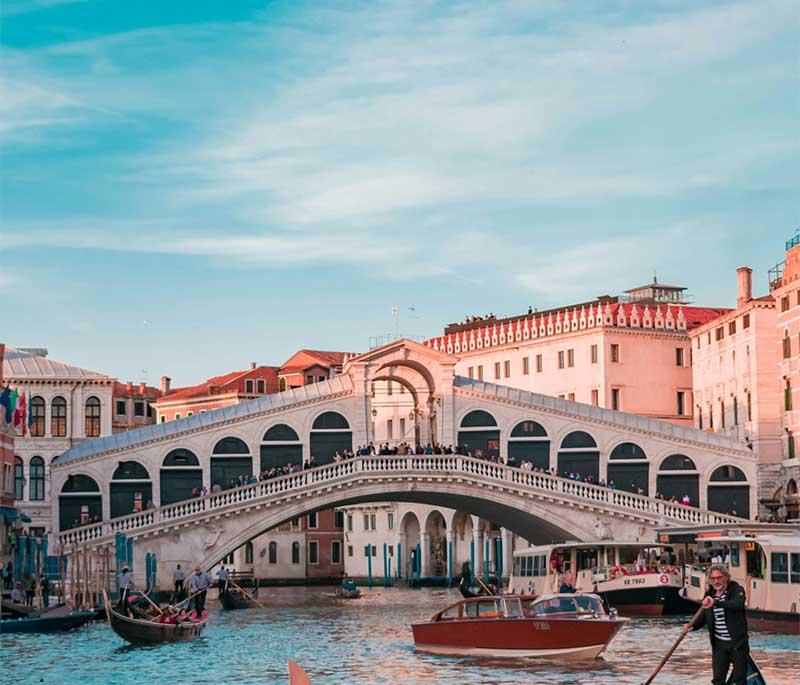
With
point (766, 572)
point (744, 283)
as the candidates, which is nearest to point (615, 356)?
point (744, 283)

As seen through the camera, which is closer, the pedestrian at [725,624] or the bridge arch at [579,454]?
the pedestrian at [725,624]

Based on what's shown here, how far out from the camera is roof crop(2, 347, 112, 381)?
62.1 meters

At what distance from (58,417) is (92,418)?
115cm

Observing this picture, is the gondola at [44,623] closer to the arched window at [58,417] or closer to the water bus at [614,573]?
the water bus at [614,573]

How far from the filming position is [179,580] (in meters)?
47.3

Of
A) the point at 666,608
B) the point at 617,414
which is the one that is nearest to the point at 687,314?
the point at 617,414

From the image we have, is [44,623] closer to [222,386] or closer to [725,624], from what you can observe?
[725,624]

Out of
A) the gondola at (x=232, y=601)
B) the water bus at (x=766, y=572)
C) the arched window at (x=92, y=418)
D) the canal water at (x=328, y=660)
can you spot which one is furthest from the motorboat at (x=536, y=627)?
the arched window at (x=92, y=418)

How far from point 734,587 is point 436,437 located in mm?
37891

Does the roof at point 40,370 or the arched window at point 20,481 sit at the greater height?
the roof at point 40,370

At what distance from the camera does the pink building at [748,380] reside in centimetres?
5556

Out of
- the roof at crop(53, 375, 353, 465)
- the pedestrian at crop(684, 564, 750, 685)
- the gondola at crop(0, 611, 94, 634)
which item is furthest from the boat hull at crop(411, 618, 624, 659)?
the roof at crop(53, 375, 353, 465)

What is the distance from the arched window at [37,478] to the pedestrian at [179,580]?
46.6ft

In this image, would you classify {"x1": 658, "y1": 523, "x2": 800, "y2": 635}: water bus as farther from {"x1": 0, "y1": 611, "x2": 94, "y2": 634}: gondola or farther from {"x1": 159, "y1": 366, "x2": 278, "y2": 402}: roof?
{"x1": 159, "y1": 366, "x2": 278, "y2": 402}: roof
